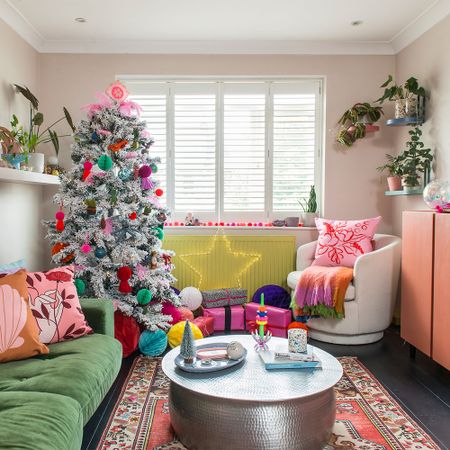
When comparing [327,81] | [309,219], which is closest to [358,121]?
[327,81]

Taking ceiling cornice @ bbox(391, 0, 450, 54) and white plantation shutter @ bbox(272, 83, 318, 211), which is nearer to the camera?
ceiling cornice @ bbox(391, 0, 450, 54)

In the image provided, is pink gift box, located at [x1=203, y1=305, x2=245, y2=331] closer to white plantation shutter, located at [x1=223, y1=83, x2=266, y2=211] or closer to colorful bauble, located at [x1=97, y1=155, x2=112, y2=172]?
white plantation shutter, located at [x1=223, y1=83, x2=266, y2=211]

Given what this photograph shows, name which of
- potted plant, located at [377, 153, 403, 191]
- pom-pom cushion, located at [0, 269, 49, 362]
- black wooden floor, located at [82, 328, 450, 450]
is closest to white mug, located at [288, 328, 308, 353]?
black wooden floor, located at [82, 328, 450, 450]

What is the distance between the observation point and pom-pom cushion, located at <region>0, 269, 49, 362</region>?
2125mm

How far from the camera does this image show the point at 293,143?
4637 millimetres

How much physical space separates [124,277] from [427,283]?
2231mm

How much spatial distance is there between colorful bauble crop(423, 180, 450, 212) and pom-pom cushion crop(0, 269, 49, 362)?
8.53ft

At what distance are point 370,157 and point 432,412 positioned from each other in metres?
2.67

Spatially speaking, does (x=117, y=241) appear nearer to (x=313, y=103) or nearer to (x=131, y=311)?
(x=131, y=311)

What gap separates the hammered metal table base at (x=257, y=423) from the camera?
1.89 m

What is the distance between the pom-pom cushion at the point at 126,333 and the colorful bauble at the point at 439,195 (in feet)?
7.81

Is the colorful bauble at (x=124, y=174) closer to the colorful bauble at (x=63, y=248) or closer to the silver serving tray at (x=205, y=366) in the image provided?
the colorful bauble at (x=63, y=248)

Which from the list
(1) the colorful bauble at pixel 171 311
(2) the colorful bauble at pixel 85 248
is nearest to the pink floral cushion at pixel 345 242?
(1) the colorful bauble at pixel 171 311

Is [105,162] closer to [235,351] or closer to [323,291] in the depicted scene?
[235,351]
